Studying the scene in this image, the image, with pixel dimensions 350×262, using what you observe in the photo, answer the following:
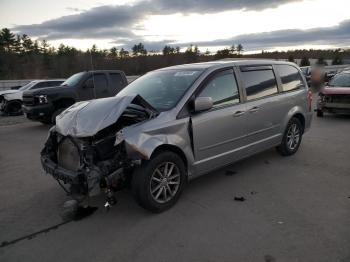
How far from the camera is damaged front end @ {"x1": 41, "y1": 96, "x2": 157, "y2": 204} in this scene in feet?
12.7

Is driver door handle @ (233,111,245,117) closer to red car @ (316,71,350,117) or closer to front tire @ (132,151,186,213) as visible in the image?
front tire @ (132,151,186,213)

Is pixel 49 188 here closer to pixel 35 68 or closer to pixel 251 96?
pixel 251 96

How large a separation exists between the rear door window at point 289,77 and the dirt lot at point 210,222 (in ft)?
4.90

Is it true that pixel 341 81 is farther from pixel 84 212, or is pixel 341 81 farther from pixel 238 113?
pixel 84 212

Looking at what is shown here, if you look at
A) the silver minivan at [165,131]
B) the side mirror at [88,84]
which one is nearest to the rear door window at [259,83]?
the silver minivan at [165,131]

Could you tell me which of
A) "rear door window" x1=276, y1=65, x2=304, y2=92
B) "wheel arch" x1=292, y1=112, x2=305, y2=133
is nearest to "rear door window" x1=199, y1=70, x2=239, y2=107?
"rear door window" x1=276, y1=65, x2=304, y2=92

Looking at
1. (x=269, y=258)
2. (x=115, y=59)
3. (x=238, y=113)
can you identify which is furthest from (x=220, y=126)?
(x=115, y=59)

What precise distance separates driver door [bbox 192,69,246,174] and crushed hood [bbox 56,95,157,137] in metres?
0.78

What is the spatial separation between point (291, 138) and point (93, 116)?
414 cm

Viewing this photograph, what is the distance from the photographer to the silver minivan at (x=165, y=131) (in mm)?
3947

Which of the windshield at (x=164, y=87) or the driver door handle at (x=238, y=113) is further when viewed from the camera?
the driver door handle at (x=238, y=113)

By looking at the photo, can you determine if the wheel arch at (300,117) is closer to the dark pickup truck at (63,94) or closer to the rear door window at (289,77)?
the rear door window at (289,77)

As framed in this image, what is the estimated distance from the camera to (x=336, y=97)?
11.3m

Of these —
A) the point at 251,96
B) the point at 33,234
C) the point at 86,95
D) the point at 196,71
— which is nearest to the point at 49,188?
the point at 33,234
